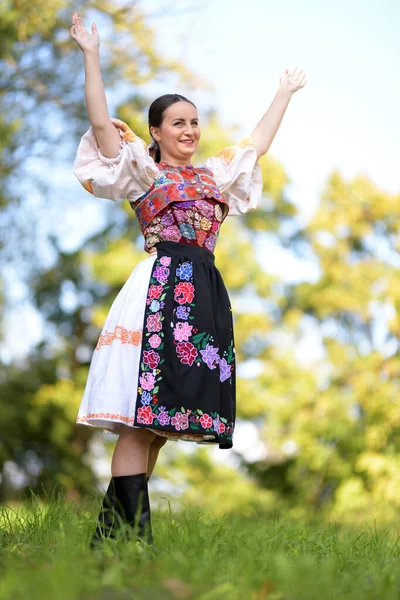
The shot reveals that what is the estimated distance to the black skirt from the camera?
2.51 metres

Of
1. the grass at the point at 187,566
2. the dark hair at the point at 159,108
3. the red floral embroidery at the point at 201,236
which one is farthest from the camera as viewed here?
the dark hair at the point at 159,108

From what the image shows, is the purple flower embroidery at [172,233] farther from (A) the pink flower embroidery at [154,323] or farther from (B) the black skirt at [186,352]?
(A) the pink flower embroidery at [154,323]

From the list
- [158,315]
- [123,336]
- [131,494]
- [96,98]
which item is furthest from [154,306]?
→ [96,98]

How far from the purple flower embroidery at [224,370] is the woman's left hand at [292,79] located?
1193 millimetres

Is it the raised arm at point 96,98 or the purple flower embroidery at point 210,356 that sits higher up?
the raised arm at point 96,98

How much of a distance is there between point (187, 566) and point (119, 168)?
1.34m

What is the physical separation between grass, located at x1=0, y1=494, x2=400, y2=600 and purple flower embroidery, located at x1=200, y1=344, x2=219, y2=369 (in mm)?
517

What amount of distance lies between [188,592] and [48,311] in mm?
10639

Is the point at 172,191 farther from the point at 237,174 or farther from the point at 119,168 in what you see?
the point at 237,174

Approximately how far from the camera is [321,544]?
2.70 metres

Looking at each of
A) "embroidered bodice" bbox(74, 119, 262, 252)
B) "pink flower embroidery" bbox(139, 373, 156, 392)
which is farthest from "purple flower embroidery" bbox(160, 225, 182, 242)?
"pink flower embroidery" bbox(139, 373, 156, 392)

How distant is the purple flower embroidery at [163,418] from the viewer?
2.48 m

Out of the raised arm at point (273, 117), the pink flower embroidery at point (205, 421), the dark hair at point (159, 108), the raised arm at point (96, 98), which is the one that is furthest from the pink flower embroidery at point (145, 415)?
the raised arm at point (273, 117)

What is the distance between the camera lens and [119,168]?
8.87ft
